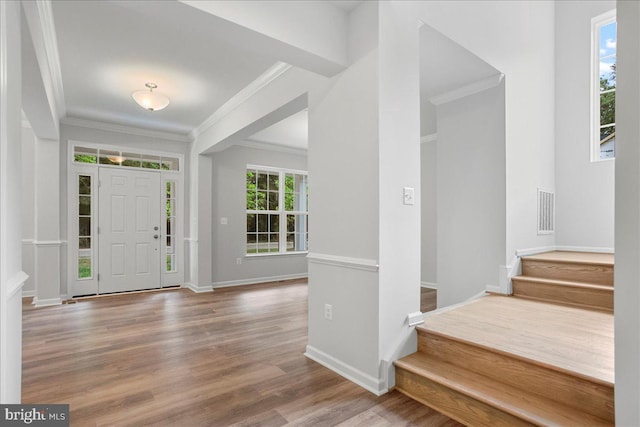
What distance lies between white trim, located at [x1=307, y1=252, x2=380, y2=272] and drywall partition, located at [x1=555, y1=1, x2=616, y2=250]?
11.2ft

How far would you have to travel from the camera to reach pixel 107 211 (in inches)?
210

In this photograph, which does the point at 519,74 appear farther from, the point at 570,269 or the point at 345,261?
the point at 345,261

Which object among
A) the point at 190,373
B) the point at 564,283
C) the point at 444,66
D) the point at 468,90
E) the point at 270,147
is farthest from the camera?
the point at 270,147

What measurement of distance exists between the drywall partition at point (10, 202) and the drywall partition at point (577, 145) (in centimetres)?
527

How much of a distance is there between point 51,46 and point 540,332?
4.57 meters

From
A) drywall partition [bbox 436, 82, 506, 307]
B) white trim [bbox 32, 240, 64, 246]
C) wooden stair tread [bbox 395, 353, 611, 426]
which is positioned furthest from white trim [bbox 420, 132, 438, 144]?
white trim [bbox 32, 240, 64, 246]

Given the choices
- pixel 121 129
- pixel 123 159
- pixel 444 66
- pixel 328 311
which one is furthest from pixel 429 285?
pixel 121 129

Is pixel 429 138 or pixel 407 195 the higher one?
pixel 429 138

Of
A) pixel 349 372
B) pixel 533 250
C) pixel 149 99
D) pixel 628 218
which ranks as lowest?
pixel 349 372

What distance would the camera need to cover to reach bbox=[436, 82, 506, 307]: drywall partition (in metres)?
3.40

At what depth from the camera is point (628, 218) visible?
1208mm

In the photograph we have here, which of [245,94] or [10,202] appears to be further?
[245,94]

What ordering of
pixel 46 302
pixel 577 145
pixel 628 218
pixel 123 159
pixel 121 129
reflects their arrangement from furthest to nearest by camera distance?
pixel 123 159 → pixel 121 129 → pixel 46 302 → pixel 577 145 → pixel 628 218

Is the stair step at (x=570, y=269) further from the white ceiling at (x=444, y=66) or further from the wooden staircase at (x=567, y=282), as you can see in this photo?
the white ceiling at (x=444, y=66)
